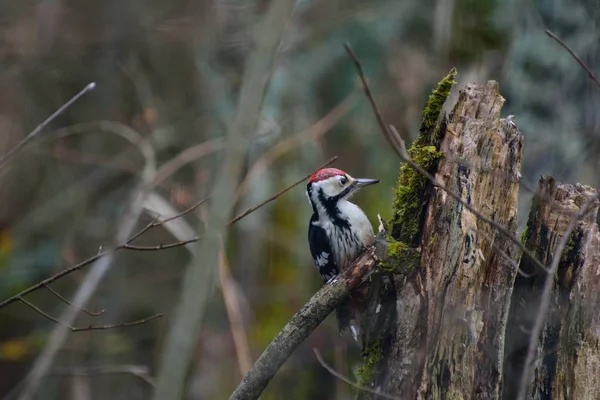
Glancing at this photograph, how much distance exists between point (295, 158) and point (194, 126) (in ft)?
3.42

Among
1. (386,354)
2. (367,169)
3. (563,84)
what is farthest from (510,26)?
(386,354)

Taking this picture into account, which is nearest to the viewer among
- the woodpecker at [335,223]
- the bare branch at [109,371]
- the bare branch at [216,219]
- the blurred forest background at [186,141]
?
the bare branch at [216,219]

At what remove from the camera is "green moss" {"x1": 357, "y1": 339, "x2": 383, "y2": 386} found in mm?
3285

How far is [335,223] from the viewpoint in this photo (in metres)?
4.50

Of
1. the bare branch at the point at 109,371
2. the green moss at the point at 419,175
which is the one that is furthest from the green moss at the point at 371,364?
the bare branch at the point at 109,371

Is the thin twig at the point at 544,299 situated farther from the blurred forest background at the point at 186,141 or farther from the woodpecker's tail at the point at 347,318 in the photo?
the blurred forest background at the point at 186,141

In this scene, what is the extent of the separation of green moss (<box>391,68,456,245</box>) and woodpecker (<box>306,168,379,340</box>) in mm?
865

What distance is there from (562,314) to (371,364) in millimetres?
819

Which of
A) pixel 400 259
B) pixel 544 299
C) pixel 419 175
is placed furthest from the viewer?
pixel 419 175

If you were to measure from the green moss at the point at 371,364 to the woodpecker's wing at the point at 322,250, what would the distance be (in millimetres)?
1216

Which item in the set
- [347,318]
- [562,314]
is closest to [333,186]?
[347,318]

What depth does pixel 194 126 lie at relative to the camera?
7.67 m

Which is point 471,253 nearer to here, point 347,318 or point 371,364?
point 371,364

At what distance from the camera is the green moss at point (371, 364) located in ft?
10.8
